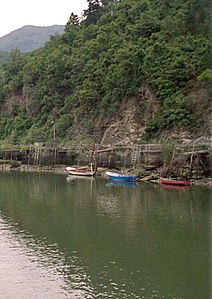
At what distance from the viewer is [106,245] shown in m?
24.2

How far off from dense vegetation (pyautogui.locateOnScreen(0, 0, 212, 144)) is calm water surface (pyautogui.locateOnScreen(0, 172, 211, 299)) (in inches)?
796

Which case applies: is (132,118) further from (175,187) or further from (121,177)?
(175,187)

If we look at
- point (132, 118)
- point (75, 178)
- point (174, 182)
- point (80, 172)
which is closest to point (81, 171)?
point (80, 172)

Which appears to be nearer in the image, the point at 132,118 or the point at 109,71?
the point at 132,118

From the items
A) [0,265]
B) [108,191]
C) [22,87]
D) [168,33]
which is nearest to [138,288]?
[0,265]

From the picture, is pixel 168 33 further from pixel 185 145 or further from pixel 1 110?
pixel 1 110

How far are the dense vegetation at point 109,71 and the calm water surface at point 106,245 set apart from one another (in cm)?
2023

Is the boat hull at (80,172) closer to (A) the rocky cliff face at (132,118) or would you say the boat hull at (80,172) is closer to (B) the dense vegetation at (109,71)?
(A) the rocky cliff face at (132,118)

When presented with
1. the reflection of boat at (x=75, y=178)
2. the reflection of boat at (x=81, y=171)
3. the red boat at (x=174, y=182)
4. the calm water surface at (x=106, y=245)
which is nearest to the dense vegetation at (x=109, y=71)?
the reflection of boat at (x=81, y=171)

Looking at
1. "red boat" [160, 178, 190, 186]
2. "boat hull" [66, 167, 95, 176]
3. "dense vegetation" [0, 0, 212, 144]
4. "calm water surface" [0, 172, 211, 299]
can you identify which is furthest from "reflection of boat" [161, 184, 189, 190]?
"boat hull" [66, 167, 95, 176]

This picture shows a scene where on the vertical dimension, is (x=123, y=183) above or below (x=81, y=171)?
below

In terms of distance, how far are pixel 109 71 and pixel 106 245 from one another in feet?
155

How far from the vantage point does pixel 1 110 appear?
98375 millimetres

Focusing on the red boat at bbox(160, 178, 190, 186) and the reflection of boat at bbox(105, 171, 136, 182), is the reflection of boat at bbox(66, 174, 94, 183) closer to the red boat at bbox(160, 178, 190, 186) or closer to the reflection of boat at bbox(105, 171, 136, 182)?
the reflection of boat at bbox(105, 171, 136, 182)
